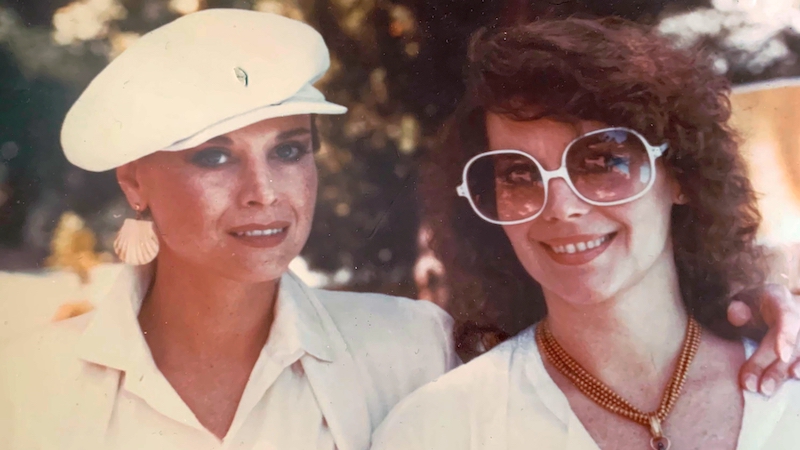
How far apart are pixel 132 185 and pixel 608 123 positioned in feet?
2.73

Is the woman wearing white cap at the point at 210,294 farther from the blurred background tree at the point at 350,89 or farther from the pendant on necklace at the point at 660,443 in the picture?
the pendant on necklace at the point at 660,443

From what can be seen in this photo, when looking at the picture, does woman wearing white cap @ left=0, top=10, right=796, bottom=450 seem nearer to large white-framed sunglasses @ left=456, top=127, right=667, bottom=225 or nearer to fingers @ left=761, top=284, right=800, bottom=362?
large white-framed sunglasses @ left=456, top=127, right=667, bottom=225

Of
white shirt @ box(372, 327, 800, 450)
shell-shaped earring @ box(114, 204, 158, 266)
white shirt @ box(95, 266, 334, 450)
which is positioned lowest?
white shirt @ box(372, 327, 800, 450)

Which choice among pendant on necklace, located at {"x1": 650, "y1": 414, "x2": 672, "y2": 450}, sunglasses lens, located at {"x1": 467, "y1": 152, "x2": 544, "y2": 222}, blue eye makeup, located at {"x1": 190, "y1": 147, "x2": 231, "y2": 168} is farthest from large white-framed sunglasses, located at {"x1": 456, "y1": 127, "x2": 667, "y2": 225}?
blue eye makeup, located at {"x1": 190, "y1": 147, "x2": 231, "y2": 168}

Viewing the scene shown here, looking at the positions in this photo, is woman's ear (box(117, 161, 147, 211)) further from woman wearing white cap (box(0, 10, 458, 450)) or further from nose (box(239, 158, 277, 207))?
nose (box(239, 158, 277, 207))

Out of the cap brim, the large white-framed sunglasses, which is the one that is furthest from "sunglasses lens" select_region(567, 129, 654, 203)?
the cap brim

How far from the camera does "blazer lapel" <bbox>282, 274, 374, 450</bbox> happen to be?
3.52 ft

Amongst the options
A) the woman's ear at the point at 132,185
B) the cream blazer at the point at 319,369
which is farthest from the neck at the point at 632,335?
the woman's ear at the point at 132,185

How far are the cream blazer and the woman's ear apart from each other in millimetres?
123

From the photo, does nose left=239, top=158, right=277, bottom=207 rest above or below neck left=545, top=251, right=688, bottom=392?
above

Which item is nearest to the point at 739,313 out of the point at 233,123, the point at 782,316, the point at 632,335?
the point at 782,316

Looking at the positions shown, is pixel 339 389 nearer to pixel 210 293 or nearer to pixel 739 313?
pixel 210 293

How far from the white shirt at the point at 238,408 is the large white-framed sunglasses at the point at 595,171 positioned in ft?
1.52

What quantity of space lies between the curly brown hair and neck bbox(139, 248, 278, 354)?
14.8 inches
